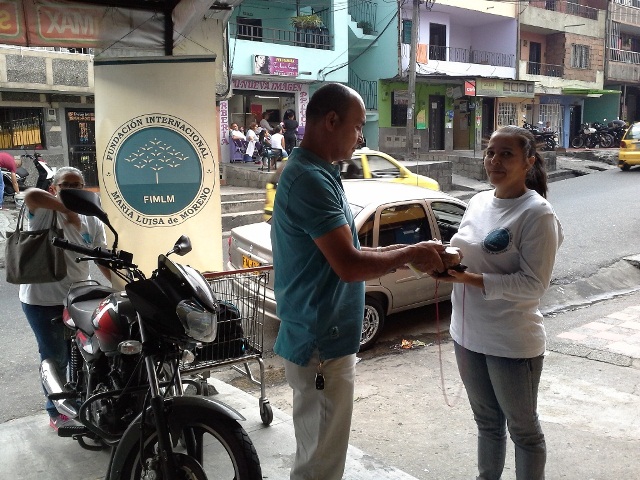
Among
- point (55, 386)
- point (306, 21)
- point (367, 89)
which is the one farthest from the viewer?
point (367, 89)

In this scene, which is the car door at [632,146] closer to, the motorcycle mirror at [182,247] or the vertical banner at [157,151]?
the vertical banner at [157,151]

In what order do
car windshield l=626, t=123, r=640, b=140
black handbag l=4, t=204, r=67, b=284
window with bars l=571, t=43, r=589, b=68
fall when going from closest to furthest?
black handbag l=4, t=204, r=67, b=284, car windshield l=626, t=123, r=640, b=140, window with bars l=571, t=43, r=589, b=68

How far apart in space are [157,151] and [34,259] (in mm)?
1172

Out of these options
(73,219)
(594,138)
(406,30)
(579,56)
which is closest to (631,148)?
(594,138)

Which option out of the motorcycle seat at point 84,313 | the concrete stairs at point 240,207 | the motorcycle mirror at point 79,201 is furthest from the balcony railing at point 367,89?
the motorcycle mirror at point 79,201

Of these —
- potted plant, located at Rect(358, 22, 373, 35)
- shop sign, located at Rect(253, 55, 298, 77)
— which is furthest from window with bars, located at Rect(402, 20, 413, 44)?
shop sign, located at Rect(253, 55, 298, 77)

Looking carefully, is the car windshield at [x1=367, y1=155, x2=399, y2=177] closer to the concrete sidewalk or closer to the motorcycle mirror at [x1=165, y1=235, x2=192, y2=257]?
the concrete sidewalk

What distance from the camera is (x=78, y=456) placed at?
11.8 feet

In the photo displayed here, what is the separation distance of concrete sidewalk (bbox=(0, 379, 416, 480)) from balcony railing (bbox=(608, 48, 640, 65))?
122ft

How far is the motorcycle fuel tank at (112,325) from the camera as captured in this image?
9.39 ft

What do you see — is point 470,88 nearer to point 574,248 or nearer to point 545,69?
point 545,69

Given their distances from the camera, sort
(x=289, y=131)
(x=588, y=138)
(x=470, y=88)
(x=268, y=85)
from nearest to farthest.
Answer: (x=289, y=131)
(x=268, y=85)
(x=470, y=88)
(x=588, y=138)

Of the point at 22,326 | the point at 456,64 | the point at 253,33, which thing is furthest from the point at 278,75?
the point at 22,326

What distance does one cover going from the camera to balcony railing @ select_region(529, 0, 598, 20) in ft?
104
